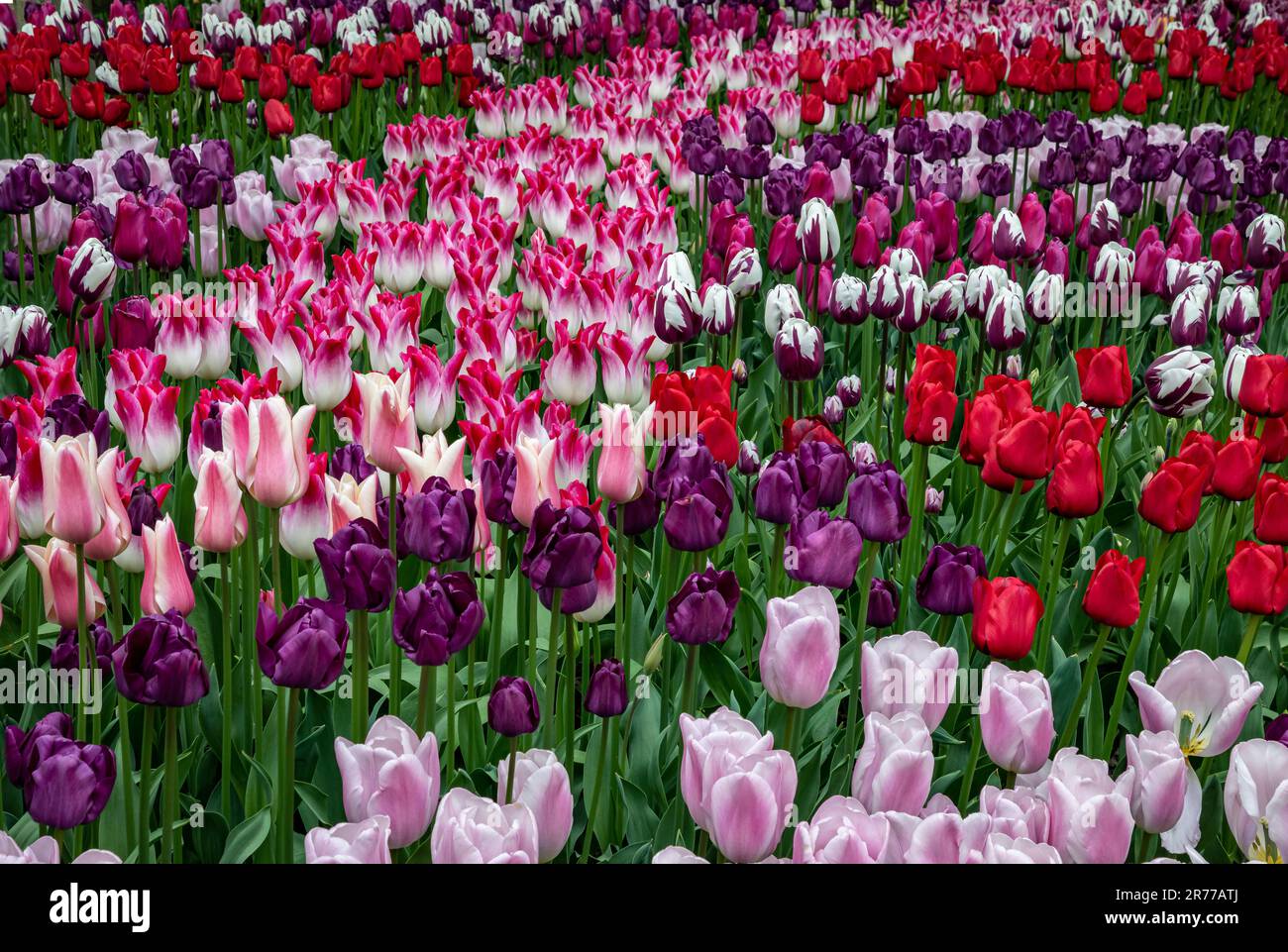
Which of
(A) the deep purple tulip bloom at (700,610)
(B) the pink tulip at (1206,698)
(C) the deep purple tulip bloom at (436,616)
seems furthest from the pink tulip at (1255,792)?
(C) the deep purple tulip bloom at (436,616)

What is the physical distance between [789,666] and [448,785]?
0.75 metres

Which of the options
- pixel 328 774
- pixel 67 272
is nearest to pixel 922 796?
pixel 328 774

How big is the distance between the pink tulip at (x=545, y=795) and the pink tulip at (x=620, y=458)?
574 mm

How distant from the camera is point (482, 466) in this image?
2389 millimetres

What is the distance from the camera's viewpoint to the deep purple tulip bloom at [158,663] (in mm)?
1895

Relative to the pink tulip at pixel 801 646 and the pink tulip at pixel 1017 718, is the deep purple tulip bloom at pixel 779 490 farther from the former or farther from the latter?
the pink tulip at pixel 1017 718

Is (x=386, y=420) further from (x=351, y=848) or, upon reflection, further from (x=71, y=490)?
(x=351, y=848)

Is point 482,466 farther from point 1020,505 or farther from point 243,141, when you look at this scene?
point 243,141

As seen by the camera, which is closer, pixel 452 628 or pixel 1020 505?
pixel 452 628

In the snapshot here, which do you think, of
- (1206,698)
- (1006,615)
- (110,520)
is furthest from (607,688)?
(1206,698)

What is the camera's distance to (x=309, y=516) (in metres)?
2.51

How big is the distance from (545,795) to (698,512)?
2.04ft
